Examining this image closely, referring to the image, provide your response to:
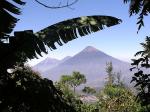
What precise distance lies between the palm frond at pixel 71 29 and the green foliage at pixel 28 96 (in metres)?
0.79

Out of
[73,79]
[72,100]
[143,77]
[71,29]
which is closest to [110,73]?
[73,79]

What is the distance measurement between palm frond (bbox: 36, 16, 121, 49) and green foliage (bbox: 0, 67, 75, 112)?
0.79 metres

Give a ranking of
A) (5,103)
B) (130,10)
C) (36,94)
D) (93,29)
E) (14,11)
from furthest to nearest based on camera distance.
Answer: (130,10)
(93,29)
(14,11)
(36,94)
(5,103)

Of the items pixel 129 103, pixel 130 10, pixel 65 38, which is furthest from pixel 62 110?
pixel 129 103

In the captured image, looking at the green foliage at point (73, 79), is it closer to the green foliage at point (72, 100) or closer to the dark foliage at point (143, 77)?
the green foliage at point (72, 100)

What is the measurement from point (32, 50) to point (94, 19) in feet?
3.76

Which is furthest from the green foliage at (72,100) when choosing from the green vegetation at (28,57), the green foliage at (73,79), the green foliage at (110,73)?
the green foliage at (110,73)

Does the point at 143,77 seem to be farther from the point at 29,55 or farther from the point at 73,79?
the point at 73,79

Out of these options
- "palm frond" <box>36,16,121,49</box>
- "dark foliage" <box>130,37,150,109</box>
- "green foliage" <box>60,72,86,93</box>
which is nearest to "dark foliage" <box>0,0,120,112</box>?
"palm frond" <box>36,16,121,49</box>

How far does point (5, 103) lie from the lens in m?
4.74

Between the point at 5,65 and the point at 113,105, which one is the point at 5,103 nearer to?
the point at 5,65

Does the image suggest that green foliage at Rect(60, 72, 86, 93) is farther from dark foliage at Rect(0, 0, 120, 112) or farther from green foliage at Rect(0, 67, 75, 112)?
green foliage at Rect(0, 67, 75, 112)

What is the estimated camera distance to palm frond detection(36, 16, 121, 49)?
19.0 feet

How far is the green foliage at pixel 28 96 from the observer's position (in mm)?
4844
